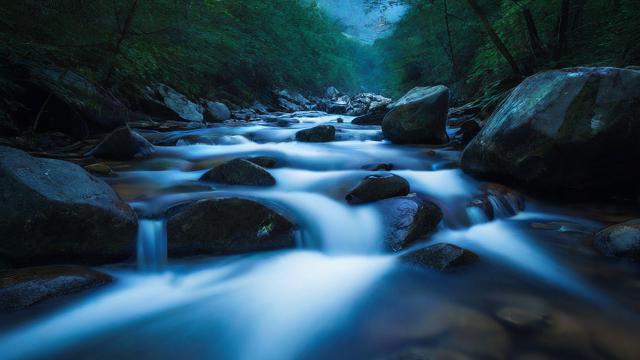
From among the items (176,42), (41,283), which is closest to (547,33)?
(176,42)

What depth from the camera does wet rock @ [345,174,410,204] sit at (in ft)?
11.5

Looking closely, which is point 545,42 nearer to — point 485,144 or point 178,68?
point 485,144

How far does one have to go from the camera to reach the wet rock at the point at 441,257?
2553mm

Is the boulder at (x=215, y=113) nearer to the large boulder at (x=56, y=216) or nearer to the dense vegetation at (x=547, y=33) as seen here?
the dense vegetation at (x=547, y=33)

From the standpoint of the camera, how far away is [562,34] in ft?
24.5

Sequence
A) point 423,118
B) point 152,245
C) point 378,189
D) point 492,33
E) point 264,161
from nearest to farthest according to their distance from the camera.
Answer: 1. point 152,245
2. point 378,189
3. point 264,161
4. point 423,118
5. point 492,33

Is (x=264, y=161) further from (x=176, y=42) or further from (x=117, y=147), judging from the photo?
(x=176, y=42)

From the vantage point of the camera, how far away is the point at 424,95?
6699 millimetres

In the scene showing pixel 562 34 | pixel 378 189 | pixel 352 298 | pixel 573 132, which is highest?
pixel 562 34

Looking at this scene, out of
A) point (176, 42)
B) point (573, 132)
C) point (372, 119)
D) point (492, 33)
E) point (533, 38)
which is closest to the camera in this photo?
point (573, 132)

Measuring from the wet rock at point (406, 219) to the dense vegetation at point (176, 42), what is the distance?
4429 mm

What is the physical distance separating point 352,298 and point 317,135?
17.6 ft

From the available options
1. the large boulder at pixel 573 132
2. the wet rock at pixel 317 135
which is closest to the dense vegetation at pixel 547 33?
the large boulder at pixel 573 132

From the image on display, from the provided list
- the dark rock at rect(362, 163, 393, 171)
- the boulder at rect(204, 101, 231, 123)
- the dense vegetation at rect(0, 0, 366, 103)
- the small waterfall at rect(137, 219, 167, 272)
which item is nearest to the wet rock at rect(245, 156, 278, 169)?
the dark rock at rect(362, 163, 393, 171)
